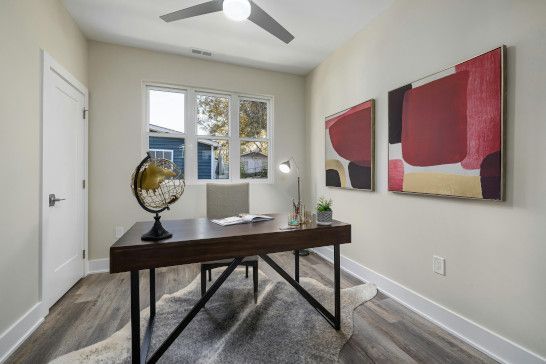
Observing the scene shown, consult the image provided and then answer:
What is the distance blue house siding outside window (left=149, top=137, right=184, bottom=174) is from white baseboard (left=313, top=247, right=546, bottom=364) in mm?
2632

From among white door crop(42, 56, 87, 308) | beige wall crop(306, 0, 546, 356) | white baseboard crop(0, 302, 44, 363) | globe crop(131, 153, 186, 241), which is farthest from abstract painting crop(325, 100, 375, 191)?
white baseboard crop(0, 302, 44, 363)

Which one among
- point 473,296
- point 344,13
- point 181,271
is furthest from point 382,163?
point 181,271

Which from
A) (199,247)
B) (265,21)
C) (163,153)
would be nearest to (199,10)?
(265,21)

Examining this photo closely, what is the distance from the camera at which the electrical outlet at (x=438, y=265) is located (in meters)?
1.90

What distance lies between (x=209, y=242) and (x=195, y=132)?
2327 millimetres

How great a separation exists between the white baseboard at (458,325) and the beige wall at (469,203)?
4 centimetres

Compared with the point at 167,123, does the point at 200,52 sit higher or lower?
higher

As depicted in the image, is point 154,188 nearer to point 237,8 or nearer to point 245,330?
point 245,330

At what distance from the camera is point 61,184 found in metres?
2.34

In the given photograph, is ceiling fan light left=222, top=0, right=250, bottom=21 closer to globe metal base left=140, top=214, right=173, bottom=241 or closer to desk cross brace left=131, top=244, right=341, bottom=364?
globe metal base left=140, top=214, right=173, bottom=241

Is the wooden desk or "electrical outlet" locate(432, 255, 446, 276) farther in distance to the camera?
"electrical outlet" locate(432, 255, 446, 276)

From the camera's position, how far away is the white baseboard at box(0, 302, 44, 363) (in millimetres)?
1540

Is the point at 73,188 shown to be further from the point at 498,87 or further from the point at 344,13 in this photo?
the point at 498,87

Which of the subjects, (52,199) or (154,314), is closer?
(154,314)
